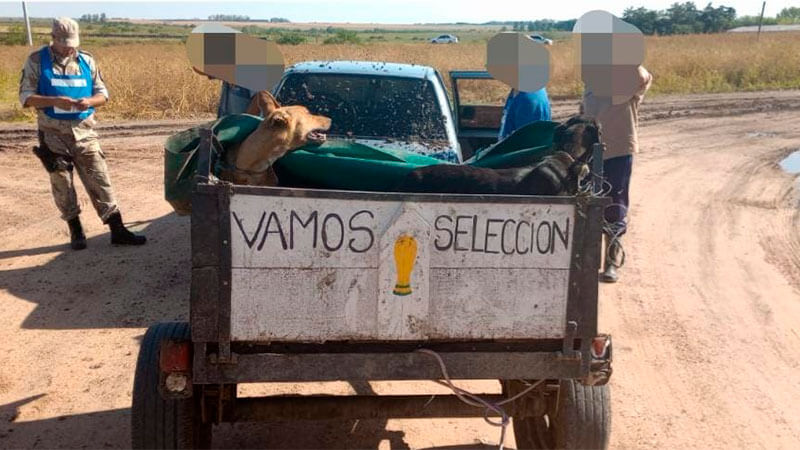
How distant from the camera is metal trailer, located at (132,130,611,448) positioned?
296 centimetres

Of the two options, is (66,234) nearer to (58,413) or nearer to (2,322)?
(2,322)

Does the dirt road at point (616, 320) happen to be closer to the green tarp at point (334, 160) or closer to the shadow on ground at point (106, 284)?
the shadow on ground at point (106, 284)

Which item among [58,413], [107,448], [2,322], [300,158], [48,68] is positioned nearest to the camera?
[300,158]

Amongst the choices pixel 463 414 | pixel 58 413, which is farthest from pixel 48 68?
pixel 463 414

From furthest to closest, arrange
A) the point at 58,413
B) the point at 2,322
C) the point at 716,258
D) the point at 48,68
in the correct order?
the point at 716,258 → the point at 48,68 → the point at 2,322 → the point at 58,413

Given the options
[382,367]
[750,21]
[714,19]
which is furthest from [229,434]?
[750,21]

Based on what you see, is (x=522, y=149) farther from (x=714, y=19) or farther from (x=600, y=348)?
(x=714, y=19)

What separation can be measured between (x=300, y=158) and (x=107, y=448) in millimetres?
1773

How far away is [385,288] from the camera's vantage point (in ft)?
10.0

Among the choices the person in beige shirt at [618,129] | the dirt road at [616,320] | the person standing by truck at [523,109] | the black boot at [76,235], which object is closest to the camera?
→ the dirt road at [616,320]

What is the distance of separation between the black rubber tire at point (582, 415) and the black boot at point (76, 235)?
17.0ft

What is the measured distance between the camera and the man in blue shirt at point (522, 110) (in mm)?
5930

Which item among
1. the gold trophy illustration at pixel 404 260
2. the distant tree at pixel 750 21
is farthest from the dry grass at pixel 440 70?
the distant tree at pixel 750 21

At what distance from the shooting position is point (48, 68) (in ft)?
22.5
